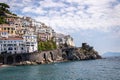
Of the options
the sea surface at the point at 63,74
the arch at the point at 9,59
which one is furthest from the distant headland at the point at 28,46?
the sea surface at the point at 63,74

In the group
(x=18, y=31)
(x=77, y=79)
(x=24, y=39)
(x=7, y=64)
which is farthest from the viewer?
(x=18, y=31)

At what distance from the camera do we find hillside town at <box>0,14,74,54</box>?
12144 centimetres

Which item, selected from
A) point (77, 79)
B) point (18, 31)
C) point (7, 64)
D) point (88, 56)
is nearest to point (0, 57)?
point (7, 64)

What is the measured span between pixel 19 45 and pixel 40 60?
466 inches

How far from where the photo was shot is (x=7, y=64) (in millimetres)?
116000

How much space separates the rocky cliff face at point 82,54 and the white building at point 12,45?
25.9 metres

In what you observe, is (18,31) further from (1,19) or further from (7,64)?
(7,64)

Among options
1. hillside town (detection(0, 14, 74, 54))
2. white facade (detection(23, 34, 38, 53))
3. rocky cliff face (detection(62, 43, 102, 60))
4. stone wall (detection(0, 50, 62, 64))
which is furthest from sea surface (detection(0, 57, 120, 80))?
rocky cliff face (detection(62, 43, 102, 60))

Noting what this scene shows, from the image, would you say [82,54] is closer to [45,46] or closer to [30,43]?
[45,46]

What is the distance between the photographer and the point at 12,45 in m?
122

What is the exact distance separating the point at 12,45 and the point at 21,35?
33.4 feet

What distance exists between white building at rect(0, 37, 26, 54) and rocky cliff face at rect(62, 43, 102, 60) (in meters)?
25.9

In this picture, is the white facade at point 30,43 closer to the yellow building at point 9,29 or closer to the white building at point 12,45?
the white building at point 12,45

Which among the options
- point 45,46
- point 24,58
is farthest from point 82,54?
point 24,58
